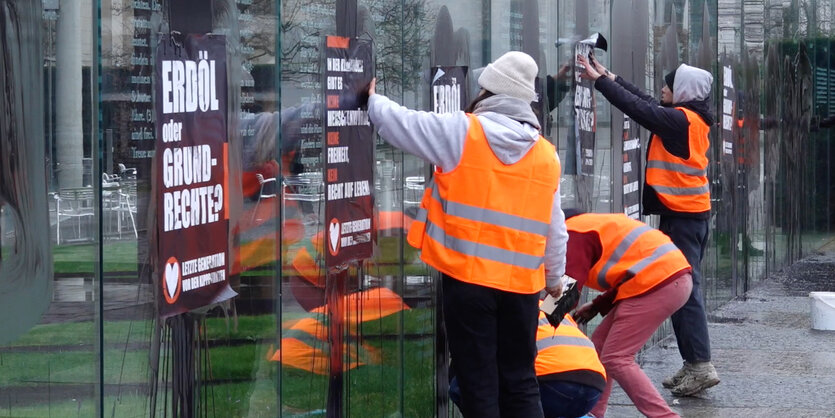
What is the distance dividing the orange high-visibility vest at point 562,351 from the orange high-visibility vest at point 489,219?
24.0 inches

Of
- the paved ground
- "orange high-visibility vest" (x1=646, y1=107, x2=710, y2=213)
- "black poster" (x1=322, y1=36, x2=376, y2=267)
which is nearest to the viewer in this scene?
"black poster" (x1=322, y1=36, x2=376, y2=267)

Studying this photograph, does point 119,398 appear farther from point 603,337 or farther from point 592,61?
point 592,61

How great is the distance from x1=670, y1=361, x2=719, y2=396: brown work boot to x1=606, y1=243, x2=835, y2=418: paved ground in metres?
0.05

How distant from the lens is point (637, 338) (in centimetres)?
635

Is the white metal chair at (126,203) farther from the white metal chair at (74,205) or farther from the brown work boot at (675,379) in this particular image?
the brown work boot at (675,379)

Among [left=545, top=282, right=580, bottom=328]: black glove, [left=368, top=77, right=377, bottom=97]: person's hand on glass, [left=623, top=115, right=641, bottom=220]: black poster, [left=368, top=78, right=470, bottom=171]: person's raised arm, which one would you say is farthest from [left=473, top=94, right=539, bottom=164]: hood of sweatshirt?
[left=623, top=115, right=641, bottom=220]: black poster

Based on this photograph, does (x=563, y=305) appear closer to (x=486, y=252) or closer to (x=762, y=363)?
(x=486, y=252)

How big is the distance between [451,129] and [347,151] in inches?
17.4

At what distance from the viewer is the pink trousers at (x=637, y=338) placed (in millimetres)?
6348

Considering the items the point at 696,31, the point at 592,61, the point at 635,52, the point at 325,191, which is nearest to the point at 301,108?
the point at 325,191

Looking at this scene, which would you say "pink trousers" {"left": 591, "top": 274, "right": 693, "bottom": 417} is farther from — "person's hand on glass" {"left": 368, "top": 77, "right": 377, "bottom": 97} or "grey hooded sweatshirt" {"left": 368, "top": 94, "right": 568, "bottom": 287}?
"person's hand on glass" {"left": 368, "top": 77, "right": 377, "bottom": 97}

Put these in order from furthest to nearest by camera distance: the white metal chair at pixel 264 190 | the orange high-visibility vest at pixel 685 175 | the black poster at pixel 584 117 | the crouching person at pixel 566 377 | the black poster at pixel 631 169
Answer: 1. the black poster at pixel 631 169
2. the orange high-visibility vest at pixel 685 175
3. the black poster at pixel 584 117
4. the crouching person at pixel 566 377
5. the white metal chair at pixel 264 190

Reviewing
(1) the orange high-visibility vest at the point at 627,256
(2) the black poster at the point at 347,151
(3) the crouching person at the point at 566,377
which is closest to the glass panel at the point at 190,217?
(2) the black poster at the point at 347,151

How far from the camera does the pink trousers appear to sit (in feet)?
20.8
